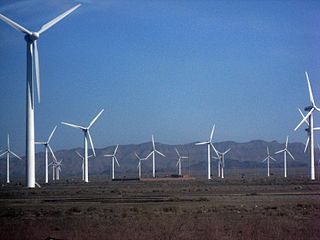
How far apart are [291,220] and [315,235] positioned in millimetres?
8432

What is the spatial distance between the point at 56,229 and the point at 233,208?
60.5 ft

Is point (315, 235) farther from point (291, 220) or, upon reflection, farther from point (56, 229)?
point (56, 229)

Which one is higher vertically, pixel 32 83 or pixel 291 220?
pixel 32 83

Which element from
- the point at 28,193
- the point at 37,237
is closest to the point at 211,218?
the point at 37,237

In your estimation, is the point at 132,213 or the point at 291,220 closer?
the point at 291,220

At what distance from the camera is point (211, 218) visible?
3678 centimetres

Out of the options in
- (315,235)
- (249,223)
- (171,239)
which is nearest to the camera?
(171,239)

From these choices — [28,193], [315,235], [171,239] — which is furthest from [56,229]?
[28,193]

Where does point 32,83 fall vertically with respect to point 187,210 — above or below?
above

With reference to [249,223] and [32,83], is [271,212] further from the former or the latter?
[32,83]

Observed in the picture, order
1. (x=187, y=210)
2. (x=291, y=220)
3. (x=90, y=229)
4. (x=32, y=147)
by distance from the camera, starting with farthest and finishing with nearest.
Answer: (x=32, y=147) < (x=187, y=210) < (x=291, y=220) < (x=90, y=229)

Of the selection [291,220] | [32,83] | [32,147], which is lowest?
[291,220]

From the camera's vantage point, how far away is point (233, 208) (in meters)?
46.0

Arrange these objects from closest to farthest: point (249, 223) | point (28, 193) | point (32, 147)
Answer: point (249, 223)
point (32, 147)
point (28, 193)
